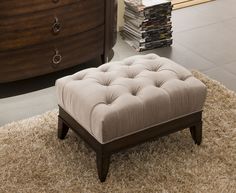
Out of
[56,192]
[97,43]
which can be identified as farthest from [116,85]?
[97,43]

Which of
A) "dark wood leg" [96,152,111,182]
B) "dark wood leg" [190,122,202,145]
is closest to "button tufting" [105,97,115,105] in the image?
"dark wood leg" [96,152,111,182]

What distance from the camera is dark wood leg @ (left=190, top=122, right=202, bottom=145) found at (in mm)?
2238

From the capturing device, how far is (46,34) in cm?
267

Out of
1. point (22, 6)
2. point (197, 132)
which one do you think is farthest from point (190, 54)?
point (22, 6)

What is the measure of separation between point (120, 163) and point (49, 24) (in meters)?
0.98

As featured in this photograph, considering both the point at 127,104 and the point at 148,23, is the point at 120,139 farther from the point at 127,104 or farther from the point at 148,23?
the point at 148,23

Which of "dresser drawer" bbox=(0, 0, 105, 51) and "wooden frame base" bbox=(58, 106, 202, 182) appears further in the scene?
"dresser drawer" bbox=(0, 0, 105, 51)

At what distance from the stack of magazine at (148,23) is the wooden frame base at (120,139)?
48.5 inches

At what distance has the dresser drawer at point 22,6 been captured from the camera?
2.46 metres

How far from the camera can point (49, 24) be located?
8.70 ft

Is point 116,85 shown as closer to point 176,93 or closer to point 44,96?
point 176,93

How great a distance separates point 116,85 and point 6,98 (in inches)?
37.5

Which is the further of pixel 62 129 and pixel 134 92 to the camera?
pixel 62 129

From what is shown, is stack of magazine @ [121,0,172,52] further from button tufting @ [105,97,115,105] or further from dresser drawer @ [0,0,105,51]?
button tufting @ [105,97,115,105]
